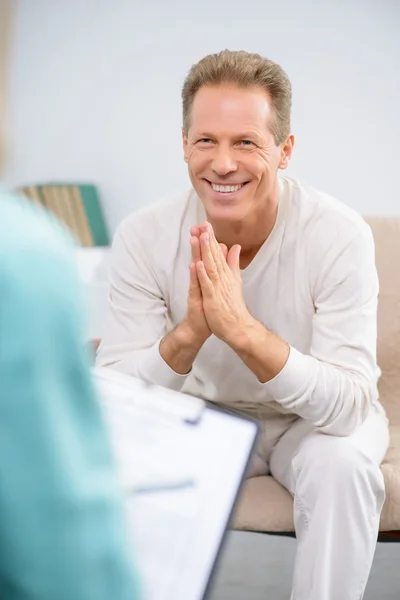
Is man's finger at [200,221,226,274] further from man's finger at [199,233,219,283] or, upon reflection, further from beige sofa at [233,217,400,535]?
beige sofa at [233,217,400,535]

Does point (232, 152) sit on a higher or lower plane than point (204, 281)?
higher

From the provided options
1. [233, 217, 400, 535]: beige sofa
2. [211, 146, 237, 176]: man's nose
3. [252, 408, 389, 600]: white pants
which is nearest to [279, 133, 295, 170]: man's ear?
[211, 146, 237, 176]: man's nose

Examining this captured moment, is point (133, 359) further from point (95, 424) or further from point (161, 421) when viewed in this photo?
point (95, 424)

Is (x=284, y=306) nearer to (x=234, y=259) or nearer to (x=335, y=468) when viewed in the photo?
(x=234, y=259)

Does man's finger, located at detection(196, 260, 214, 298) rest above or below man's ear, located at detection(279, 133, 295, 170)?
below

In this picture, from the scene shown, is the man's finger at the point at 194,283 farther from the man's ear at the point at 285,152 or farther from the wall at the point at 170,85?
the wall at the point at 170,85

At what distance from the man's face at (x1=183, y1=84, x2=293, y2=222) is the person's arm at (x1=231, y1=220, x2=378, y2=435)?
0.20m

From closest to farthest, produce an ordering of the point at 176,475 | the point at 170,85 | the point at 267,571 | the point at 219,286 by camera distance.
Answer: the point at 176,475 < the point at 219,286 < the point at 267,571 < the point at 170,85

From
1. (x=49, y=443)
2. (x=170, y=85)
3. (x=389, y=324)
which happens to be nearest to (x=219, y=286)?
(x=389, y=324)

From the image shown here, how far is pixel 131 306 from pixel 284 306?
311 mm

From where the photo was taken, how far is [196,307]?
1540 mm

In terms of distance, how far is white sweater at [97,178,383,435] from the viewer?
150 centimetres

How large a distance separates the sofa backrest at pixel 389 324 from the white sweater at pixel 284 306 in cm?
24

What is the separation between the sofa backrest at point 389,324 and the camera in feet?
6.31
